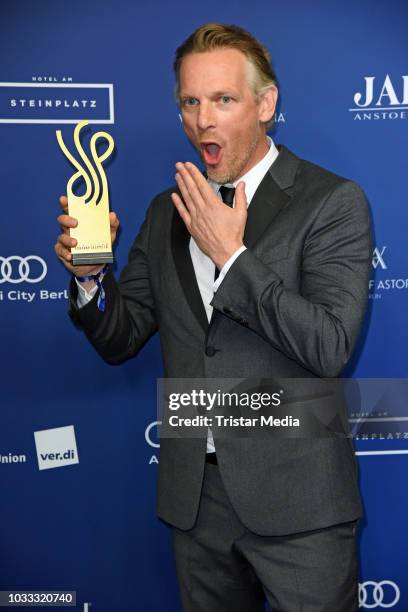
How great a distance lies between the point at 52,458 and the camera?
2416 mm

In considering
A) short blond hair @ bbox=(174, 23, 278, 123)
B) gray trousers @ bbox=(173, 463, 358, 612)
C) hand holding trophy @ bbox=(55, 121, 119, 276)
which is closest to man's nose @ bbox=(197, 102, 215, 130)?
short blond hair @ bbox=(174, 23, 278, 123)

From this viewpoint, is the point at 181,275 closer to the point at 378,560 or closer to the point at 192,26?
the point at 192,26

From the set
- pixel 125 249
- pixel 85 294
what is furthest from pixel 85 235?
pixel 125 249

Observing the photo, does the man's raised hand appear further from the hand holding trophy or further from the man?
the hand holding trophy

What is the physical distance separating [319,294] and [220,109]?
19.6 inches

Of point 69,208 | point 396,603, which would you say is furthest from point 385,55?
point 396,603

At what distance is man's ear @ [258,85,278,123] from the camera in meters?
1.76

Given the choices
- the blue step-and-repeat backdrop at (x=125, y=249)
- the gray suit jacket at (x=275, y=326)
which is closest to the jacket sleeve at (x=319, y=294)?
the gray suit jacket at (x=275, y=326)

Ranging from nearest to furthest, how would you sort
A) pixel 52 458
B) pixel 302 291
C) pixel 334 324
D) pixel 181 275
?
pixel 334 324
pixel 302 291
pixel 181 275
pixel 52 458

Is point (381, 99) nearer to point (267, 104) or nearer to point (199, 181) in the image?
point (267, 104)

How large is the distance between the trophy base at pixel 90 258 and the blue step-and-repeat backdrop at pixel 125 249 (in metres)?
0.76

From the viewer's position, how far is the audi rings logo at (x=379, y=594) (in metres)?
2.52

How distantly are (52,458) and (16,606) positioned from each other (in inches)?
20.2

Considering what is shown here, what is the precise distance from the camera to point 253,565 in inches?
67.2
